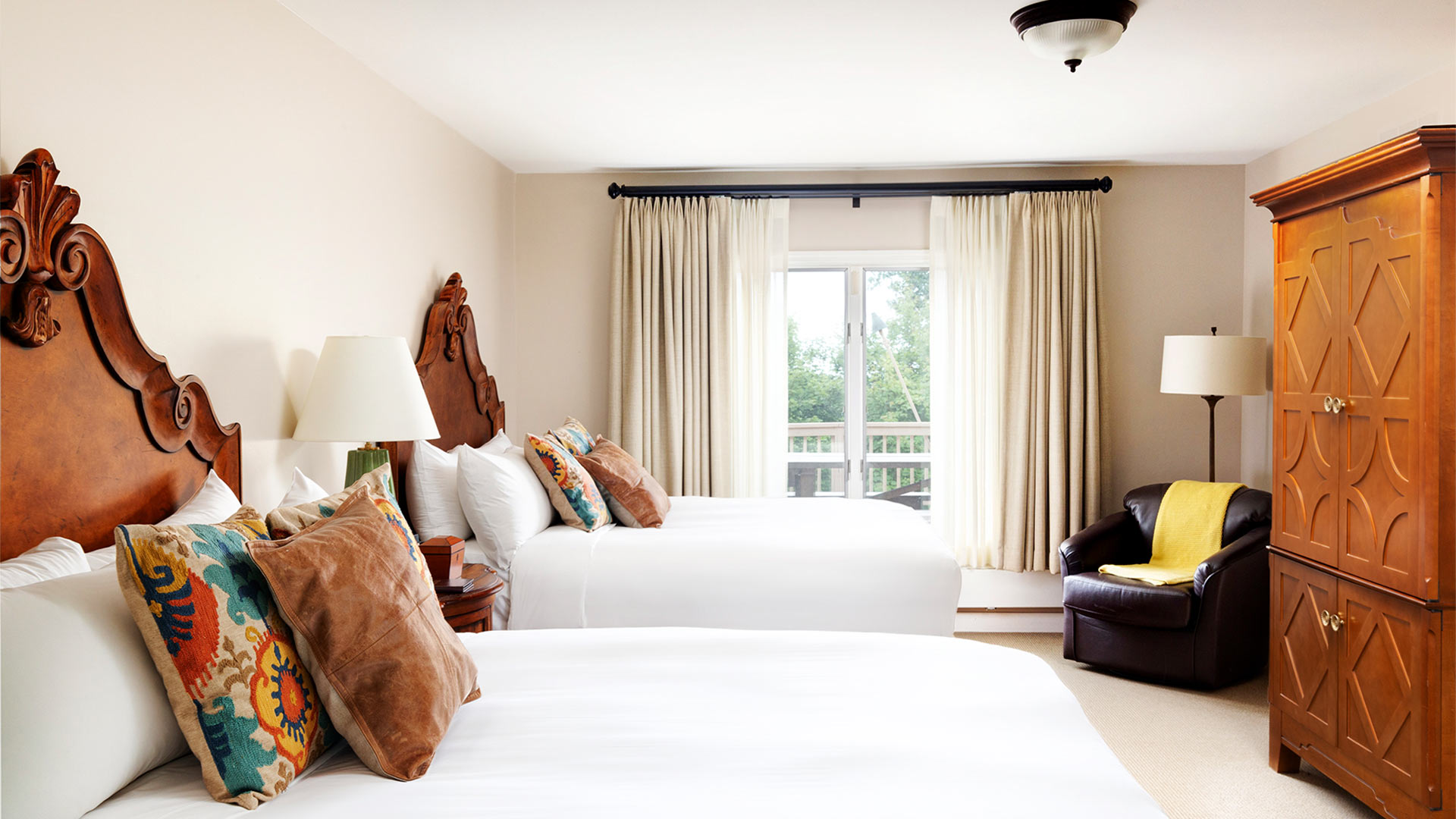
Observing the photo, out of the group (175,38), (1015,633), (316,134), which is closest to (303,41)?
(316,134)

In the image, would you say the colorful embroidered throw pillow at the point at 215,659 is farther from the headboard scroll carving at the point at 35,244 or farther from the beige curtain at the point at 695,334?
the beige curtain at the point at 695,334

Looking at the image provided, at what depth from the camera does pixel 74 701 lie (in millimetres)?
1184

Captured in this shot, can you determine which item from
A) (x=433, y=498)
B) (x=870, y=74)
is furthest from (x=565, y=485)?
(x=870, y=74)

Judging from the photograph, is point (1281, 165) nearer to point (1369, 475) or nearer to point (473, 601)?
point (1369, 475)

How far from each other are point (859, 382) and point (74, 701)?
172 inches

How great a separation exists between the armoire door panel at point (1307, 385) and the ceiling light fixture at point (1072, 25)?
933 millimetres

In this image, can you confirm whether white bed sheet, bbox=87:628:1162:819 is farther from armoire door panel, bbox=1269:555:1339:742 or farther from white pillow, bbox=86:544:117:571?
armoire door panel, bbox=1269:555:1339:742

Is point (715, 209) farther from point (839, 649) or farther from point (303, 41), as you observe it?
point (839, 649)

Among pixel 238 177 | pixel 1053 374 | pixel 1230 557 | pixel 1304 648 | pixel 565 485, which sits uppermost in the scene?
pixel 238 177

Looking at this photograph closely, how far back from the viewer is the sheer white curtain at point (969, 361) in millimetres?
4906

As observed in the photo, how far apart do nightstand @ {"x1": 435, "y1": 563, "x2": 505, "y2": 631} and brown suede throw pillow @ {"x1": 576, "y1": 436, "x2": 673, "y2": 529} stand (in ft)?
2.84

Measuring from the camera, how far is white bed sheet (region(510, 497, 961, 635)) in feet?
9.88

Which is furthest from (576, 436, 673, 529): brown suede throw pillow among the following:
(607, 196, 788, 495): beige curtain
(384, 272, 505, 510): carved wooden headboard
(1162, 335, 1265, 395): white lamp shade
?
(1162, 335, 1265, 395): white lamp shade

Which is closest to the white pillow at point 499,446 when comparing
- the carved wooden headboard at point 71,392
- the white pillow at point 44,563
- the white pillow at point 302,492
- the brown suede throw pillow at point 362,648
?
the white pillow at point 302,492
